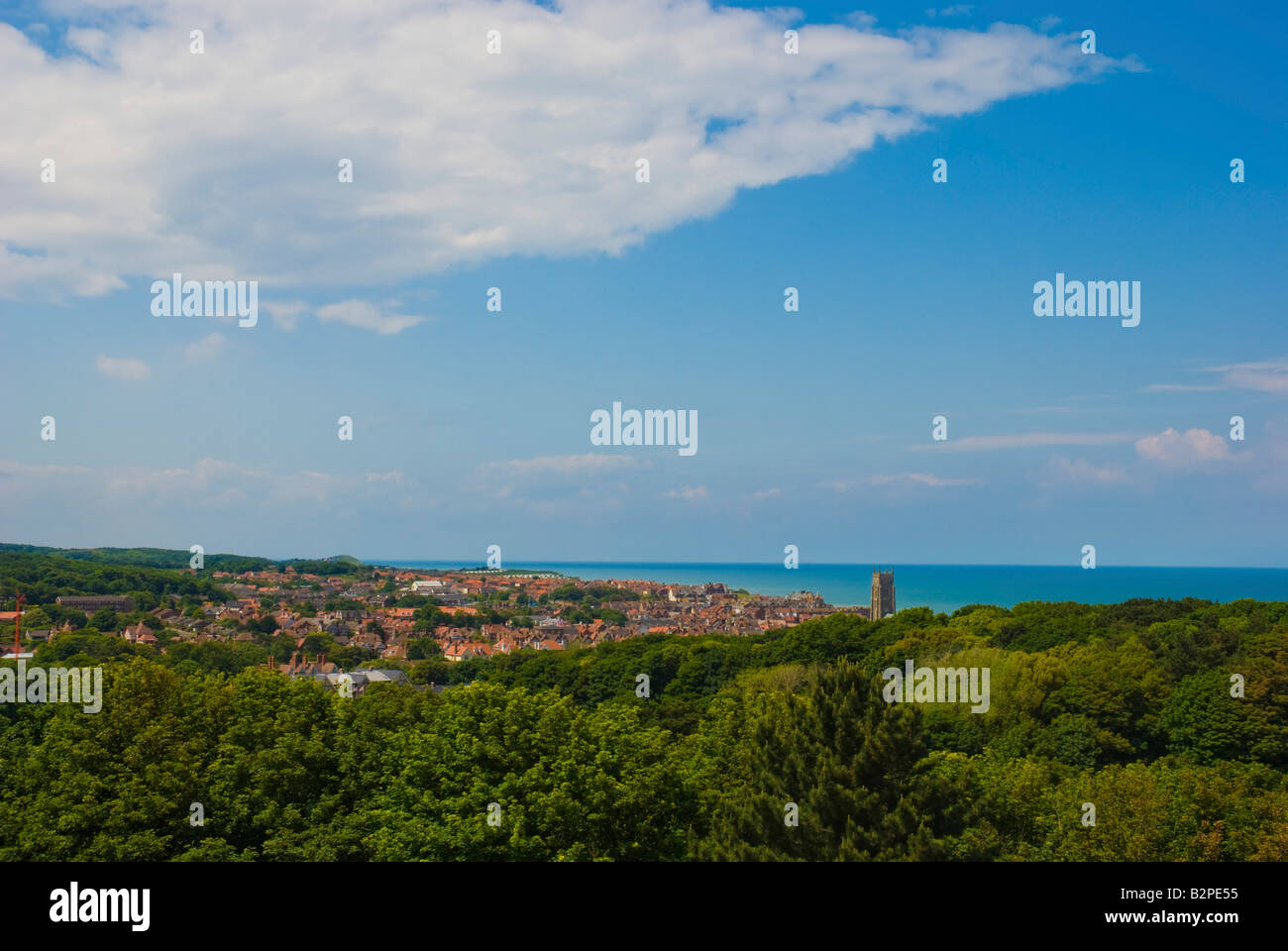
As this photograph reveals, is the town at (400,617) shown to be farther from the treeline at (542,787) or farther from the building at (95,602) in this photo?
the treeline at (542,787)

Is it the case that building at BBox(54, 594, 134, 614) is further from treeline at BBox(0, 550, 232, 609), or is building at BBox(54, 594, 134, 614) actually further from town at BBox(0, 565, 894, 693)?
treeline at BBox(0, 550, 232, 609)

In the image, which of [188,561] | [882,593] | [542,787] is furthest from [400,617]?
[542,787]

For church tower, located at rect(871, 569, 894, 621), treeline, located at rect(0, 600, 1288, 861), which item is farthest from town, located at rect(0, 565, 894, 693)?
treeline, located at rect(0, 600, 1288, 861)

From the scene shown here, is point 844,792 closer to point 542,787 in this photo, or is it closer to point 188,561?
point 542,787

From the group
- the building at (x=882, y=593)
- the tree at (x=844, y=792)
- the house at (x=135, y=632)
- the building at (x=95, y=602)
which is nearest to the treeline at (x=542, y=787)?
the tree at (x=844, y=792)

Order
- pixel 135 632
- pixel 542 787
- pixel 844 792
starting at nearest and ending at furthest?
pixel 844 792 → pixel 542 787 → pixel 135 632

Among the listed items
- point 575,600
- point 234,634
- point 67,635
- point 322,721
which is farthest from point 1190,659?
point 575,600
